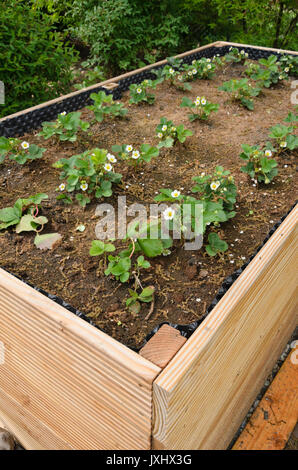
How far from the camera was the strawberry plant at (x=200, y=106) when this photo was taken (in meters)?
2.51

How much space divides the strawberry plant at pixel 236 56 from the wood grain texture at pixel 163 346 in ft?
10.4

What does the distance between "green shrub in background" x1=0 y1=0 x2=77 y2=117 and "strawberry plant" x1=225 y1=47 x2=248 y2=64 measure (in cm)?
152

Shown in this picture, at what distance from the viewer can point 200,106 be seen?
8.43 ft

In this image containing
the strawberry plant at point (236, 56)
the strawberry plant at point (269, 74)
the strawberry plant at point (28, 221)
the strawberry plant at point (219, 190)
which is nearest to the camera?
the strawberry plant at point (28, 221)

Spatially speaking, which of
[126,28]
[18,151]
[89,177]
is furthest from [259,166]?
[126,28]

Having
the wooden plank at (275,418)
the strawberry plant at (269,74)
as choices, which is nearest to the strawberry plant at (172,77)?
the strawberry plant at (269,74)

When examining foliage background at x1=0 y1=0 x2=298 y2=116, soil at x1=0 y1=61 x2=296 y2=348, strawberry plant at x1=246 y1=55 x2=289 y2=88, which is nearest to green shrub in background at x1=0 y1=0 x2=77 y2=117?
foliage background at x1=0 y1=0 x2=298 y2=116

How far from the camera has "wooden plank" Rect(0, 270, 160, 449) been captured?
101 cm

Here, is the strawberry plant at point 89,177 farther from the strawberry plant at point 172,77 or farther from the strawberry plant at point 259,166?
the strawberry plant at point 172,77

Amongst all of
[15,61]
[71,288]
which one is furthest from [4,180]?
[15,61]

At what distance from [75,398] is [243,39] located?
4864mm

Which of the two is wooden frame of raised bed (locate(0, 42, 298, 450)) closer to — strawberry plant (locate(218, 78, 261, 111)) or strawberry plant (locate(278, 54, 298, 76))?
strawberry plant (locate(218, 78, 261, 111))

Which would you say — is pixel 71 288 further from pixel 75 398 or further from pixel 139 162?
pixel 139 162
